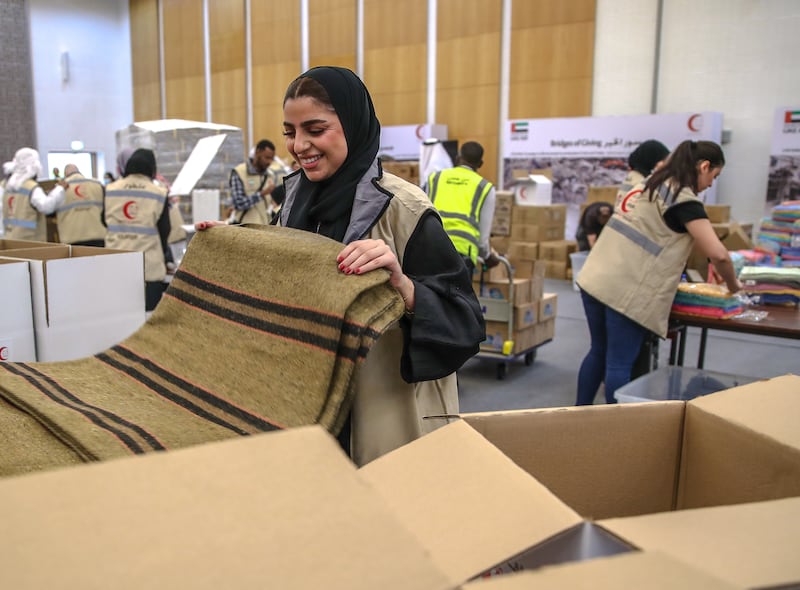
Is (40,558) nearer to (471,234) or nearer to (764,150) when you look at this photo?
(471,234)

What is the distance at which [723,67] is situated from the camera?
887 cm

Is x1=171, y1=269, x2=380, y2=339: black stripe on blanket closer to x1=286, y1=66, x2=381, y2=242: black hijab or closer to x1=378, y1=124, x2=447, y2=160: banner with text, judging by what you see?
x1=286, y1=66, x2=381, y2=242: black hijab

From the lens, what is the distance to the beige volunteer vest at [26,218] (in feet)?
16.9

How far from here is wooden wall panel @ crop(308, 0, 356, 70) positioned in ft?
41.6

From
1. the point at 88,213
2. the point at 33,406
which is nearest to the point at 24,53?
the point at 88,213

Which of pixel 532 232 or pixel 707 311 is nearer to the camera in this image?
pixel 707 311

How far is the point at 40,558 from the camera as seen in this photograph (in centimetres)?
40

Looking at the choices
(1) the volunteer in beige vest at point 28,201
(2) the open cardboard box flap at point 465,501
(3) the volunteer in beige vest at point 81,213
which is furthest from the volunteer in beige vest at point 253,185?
(2) the open cardboard box flap at point 465,501

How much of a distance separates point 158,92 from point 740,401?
17096mm

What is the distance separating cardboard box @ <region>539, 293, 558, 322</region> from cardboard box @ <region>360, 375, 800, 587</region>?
381 centimetres

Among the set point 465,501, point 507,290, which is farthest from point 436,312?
point 507,290

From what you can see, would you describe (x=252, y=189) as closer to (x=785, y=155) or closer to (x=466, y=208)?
(x=466, y=208)

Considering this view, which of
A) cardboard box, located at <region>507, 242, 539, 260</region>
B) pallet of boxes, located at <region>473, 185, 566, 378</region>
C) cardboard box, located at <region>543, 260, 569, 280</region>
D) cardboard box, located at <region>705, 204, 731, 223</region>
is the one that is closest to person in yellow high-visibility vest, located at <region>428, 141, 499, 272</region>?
pallet of boxes, located at <region>473, 185, 566, 378</region>

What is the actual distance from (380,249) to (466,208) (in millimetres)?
3136
